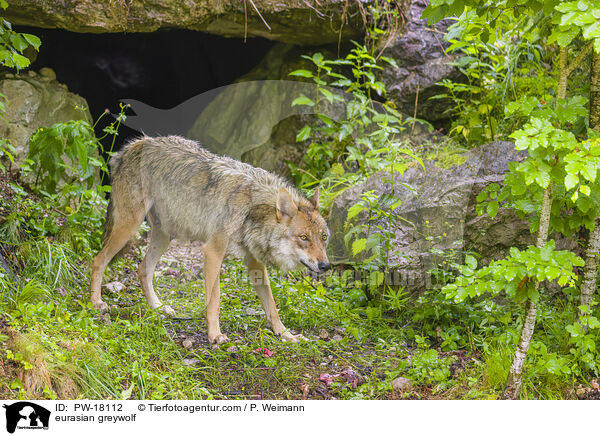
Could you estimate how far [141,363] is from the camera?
3.94 m

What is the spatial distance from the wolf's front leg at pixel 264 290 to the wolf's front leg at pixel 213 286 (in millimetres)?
348

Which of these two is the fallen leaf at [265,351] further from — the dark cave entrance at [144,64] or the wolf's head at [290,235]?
the dark cave entrance at [144,64]

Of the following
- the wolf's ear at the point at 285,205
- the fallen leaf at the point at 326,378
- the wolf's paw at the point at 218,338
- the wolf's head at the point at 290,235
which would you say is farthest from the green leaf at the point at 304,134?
the fallen leaf at the point at 326,378

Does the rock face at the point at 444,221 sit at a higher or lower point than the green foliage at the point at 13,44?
lower

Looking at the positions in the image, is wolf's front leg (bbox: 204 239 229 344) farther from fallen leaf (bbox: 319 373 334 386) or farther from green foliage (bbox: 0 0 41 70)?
green foliage (bbox: 0 0 41 70)

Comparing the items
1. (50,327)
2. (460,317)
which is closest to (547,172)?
(460,317)

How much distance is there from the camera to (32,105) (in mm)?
6758

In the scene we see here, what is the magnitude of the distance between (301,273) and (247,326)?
1.02 metres

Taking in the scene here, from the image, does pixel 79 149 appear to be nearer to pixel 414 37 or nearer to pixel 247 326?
pixel 247 326

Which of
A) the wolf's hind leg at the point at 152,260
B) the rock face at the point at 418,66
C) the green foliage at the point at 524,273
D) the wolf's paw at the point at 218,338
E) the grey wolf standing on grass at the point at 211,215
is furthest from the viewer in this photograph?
the rock face at the point at 418,66

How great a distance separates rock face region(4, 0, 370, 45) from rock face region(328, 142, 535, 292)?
2306mm

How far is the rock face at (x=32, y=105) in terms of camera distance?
21.7 feet
